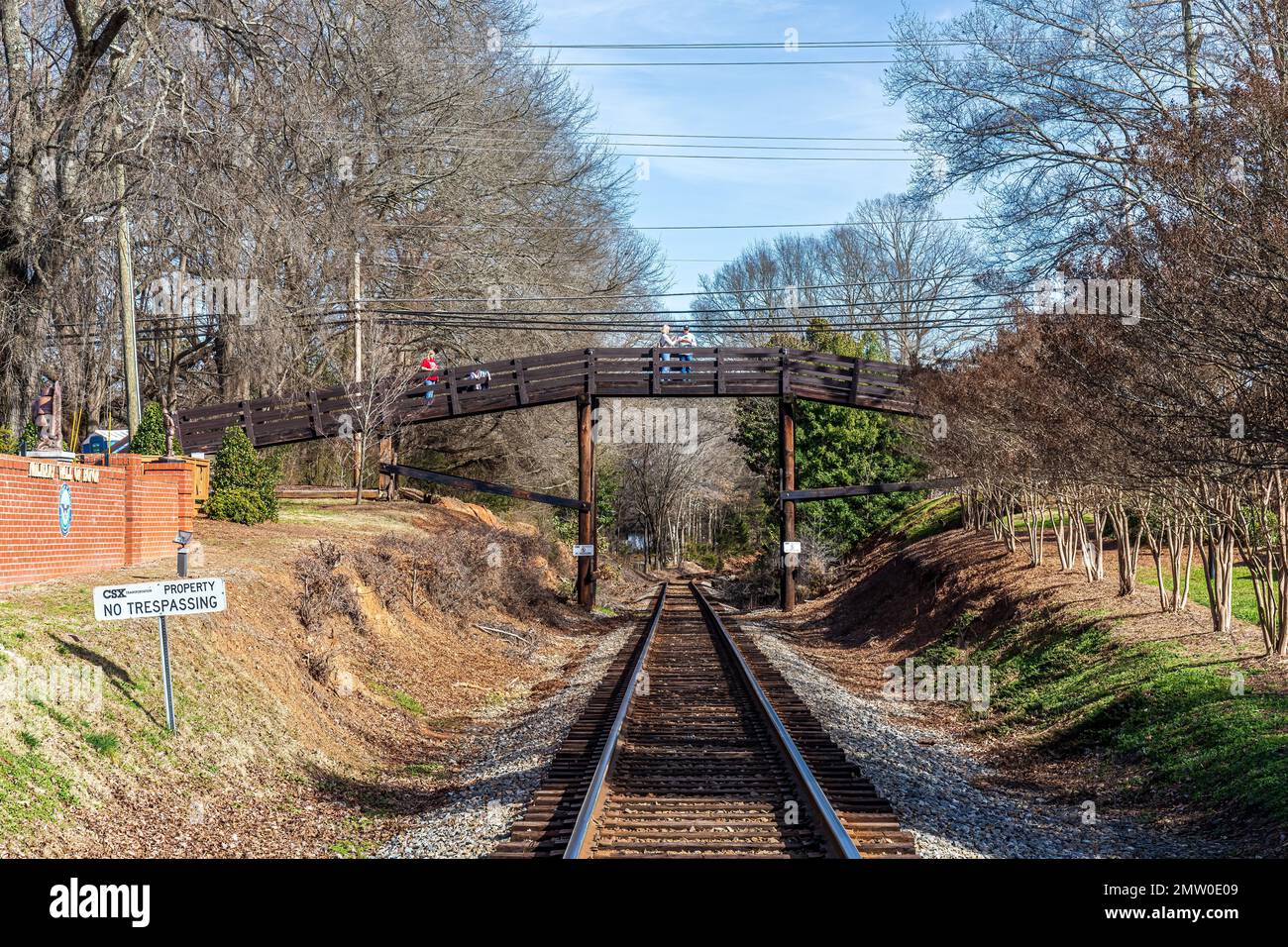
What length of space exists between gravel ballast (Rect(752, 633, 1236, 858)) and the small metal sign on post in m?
6.13

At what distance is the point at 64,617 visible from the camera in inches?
422

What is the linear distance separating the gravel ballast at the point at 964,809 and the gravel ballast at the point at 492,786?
317 centimetres

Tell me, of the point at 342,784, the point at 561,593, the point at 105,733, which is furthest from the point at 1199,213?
the point at 561,593

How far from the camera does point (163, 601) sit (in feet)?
31.9

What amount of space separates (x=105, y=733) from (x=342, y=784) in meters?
2.44

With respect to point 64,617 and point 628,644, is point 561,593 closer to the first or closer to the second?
point 628,644

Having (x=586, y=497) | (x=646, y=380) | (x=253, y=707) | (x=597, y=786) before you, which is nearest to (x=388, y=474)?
(x=586, y=497)

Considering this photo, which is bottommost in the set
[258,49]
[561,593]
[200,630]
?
[561,593]

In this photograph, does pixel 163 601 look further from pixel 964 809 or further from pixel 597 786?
pixel 964 809

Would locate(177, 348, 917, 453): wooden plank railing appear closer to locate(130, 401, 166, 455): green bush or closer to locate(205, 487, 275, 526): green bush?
locate(205, 487, 275, 526): green bush

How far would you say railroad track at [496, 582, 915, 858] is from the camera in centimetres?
838

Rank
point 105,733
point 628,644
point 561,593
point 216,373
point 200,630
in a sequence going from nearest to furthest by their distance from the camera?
point 105,733, point 200,630, point 628,644, point 216,373, point 561,593

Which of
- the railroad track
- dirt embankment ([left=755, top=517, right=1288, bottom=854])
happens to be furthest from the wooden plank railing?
the railroad track

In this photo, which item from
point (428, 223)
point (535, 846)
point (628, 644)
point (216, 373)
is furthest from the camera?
point (428, 223)
